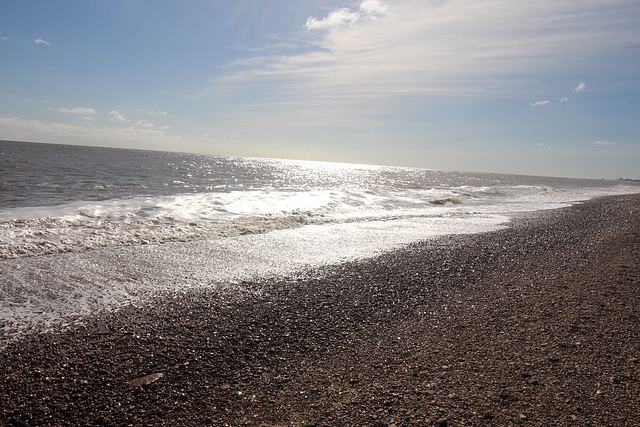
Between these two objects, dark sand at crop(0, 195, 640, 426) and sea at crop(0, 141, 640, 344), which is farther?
sea at crop(0, 141, 640, 344)

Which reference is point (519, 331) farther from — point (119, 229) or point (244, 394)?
point (119, 229)

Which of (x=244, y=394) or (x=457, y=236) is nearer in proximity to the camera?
(x=244, y=394)

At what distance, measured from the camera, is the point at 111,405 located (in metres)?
2.99

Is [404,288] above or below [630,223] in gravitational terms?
below

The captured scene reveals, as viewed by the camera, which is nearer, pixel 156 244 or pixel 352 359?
pixel 352 359

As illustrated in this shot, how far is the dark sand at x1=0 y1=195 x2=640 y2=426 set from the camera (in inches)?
114

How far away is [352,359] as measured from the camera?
3.76 meters

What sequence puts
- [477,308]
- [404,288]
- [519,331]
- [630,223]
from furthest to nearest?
[630,223]
[404,288]
[477,308]
[519,331]

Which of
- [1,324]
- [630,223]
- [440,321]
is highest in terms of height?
[630,223]

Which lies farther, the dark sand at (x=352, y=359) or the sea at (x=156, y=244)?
the sea at (x=156, y=244)

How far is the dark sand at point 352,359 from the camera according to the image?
2908mm

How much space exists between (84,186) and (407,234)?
1966 centimetres

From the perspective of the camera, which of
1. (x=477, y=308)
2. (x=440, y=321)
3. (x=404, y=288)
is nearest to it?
(x=440, y=321)

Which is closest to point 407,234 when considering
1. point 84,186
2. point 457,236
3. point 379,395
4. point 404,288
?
point 457,236
